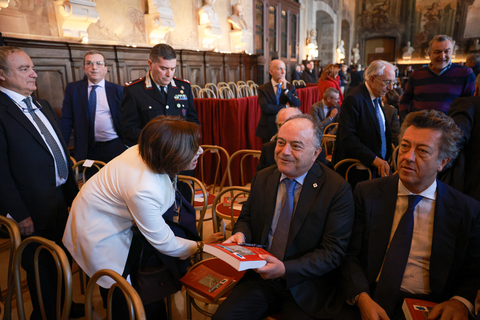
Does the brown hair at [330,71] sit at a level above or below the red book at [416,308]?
above

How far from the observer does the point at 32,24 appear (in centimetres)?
520

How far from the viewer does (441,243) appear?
132 centimetres

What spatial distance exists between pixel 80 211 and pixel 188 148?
60 cm

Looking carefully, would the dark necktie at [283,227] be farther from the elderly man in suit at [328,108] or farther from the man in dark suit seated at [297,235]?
the elderly man in suit at [328,108]

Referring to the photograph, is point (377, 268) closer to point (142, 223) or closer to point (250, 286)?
point (250, 286)

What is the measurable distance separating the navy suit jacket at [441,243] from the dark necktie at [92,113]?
8.70 feet

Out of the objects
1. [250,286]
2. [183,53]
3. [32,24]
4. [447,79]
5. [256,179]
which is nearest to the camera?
[250,286]

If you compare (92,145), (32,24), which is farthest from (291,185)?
(32,24)

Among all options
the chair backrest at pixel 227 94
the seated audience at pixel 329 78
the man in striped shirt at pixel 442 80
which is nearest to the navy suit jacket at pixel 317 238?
the man in striped shirt at pixel 442 80

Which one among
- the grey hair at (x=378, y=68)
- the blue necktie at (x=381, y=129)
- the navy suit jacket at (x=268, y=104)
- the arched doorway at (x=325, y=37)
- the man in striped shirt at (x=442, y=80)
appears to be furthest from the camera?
the arched doorway at (x=325, y=37)

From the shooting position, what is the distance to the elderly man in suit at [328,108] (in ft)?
14.1

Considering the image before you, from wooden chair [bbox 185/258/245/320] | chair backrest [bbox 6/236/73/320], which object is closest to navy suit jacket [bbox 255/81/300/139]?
wooden chair [bbox 185/258/245/320]

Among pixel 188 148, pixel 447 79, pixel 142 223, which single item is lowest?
pixel 142 223

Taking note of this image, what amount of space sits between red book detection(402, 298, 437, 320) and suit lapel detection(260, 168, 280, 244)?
671 millimetres
